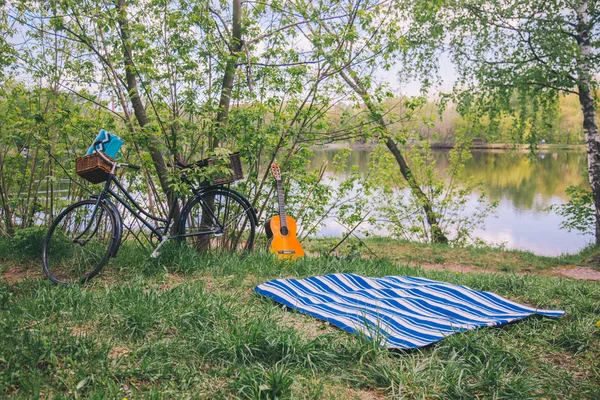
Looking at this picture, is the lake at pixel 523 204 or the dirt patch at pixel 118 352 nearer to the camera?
the dirt patch at pixel 118 352

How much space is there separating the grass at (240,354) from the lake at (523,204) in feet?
15.4

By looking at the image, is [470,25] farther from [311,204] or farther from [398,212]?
[311,204]

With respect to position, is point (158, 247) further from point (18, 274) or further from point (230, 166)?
point (18, 274)

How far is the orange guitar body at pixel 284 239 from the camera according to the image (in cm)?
585

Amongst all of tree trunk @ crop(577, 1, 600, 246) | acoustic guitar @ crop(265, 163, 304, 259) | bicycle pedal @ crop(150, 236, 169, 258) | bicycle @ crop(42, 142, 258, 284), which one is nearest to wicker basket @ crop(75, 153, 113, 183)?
bicycle @ crop(42, 142, 258, 284)

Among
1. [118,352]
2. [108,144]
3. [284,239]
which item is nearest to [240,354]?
[118,352]

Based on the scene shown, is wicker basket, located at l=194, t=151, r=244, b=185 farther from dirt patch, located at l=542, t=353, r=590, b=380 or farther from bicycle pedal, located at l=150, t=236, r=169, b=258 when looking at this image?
dirt patch, located at l=542, t=353, r=590, b=380

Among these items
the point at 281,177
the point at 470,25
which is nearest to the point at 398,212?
the point at 470,25

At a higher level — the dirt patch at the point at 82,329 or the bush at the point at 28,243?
the bush at the point at 28,243

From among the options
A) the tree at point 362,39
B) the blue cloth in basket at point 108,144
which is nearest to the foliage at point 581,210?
Result: the tree at point 362,39

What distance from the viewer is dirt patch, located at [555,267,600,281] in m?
7.56

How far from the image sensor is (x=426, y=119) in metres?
6.21

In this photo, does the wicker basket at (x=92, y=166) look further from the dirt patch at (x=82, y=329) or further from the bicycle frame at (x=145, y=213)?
the dirt patch at (x=82, y=329)

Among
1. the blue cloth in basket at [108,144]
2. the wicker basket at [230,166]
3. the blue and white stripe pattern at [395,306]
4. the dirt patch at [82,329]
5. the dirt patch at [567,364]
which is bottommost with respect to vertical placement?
the dirt patch at [567,364]
